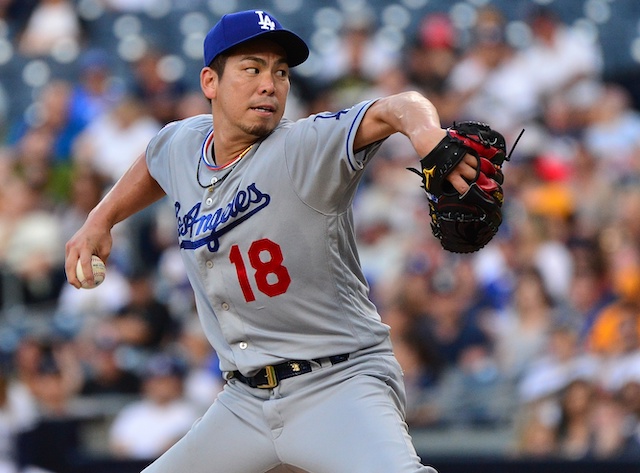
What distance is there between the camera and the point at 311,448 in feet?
11.2

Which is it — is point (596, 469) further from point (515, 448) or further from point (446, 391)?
point (446, 391)

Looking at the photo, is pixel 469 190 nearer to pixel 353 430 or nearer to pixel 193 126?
pixel 353 430

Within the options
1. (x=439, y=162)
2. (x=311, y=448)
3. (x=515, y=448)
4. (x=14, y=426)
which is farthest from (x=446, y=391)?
(x=439, y=162)

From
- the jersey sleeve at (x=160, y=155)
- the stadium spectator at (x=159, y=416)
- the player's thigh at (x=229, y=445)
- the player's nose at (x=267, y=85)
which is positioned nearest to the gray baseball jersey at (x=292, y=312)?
the player's thigh at (x=229, y=445)

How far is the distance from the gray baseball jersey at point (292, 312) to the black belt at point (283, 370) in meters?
0.02

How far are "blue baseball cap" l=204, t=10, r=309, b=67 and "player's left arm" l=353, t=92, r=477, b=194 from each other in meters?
0.50

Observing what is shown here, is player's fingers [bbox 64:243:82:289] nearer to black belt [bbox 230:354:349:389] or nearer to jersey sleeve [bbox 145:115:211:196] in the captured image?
jersey sleeve [bbox 145:115:211:196]

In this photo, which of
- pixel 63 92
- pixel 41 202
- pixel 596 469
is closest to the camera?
pixel 596 469

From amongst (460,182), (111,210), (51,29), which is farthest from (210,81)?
(51,29)

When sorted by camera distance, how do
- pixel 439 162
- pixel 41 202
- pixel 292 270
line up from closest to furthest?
pixel 439 162 → pixel 292 270 → pixel 41 202

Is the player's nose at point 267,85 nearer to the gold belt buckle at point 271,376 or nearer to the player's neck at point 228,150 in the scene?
the player's neck at point 228,150

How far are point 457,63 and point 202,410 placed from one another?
3.71m

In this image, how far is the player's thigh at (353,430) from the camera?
3256 mm

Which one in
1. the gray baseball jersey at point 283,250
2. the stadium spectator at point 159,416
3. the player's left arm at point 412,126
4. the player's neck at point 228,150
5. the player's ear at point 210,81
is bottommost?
the stadium spectator at point 159,416
